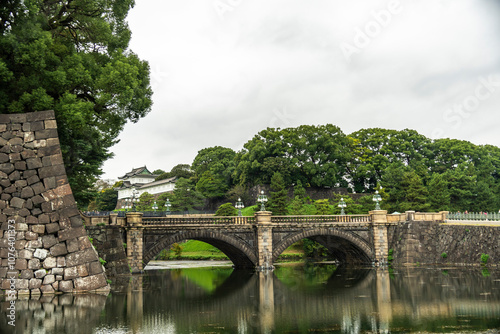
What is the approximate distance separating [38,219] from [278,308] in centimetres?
1103

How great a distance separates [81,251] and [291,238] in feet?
75.6

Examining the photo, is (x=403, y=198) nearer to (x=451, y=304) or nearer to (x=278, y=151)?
(x=278, y=151)

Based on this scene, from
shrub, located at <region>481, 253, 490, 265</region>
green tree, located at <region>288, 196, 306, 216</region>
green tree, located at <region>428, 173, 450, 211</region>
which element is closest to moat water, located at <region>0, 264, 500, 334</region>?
shrub, located at <region>481, 253, 490, 265</region>

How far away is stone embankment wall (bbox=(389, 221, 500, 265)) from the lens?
116 feet

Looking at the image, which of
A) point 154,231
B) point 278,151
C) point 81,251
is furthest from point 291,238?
point 278,151

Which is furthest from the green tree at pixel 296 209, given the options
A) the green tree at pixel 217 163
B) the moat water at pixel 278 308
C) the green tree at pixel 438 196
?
the moat water at pixel 278 308

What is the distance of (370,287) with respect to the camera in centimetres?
2680

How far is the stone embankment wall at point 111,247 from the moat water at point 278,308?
4.37 m

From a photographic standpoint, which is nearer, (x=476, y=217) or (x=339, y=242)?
(x=476, y=217)

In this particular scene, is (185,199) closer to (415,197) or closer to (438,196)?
(415,197)

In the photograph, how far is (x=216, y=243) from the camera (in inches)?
1668

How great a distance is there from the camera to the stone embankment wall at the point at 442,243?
35.3 metres

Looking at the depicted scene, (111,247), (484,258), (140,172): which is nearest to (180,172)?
(140,172)

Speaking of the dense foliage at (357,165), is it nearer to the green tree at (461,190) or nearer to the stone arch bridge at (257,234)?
the green tree at (461,190)
